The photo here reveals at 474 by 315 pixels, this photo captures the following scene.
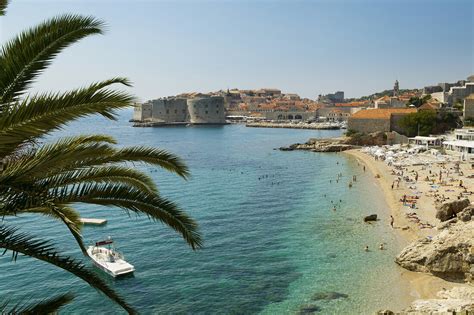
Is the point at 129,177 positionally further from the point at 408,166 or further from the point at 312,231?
the point at 408,166

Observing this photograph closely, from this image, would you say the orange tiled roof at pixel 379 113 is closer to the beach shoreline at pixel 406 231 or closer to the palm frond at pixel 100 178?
the beach shoreline at pixel 406 231

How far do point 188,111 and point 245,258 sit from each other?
98103mm

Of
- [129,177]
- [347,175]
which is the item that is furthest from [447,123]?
[129,177]

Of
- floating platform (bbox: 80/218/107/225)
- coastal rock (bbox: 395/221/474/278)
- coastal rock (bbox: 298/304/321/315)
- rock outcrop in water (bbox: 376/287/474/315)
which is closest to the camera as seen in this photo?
rock outcrop in water (bbox: 376/287/474/315)

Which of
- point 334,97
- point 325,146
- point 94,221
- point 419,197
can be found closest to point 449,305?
point 94,221

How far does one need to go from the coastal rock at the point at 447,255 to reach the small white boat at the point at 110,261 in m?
9.25

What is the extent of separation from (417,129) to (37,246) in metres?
55.4

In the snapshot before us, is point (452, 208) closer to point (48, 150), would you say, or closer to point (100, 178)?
point (100, 178)

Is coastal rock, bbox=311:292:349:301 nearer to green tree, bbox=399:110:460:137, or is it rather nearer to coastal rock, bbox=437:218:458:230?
coastal rock, bbox=437:218:458:230

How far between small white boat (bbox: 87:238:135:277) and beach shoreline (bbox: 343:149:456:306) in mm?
8723

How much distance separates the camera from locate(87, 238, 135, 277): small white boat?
14.3 m

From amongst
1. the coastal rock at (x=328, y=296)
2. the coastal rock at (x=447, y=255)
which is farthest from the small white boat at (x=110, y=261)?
the coastal rock at (x=447, y=255)

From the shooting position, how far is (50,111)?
3.22 metres

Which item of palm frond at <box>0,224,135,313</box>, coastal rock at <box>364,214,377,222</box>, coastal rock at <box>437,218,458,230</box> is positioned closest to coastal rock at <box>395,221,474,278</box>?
coastal rock at <box>437,218,458,230</box>
